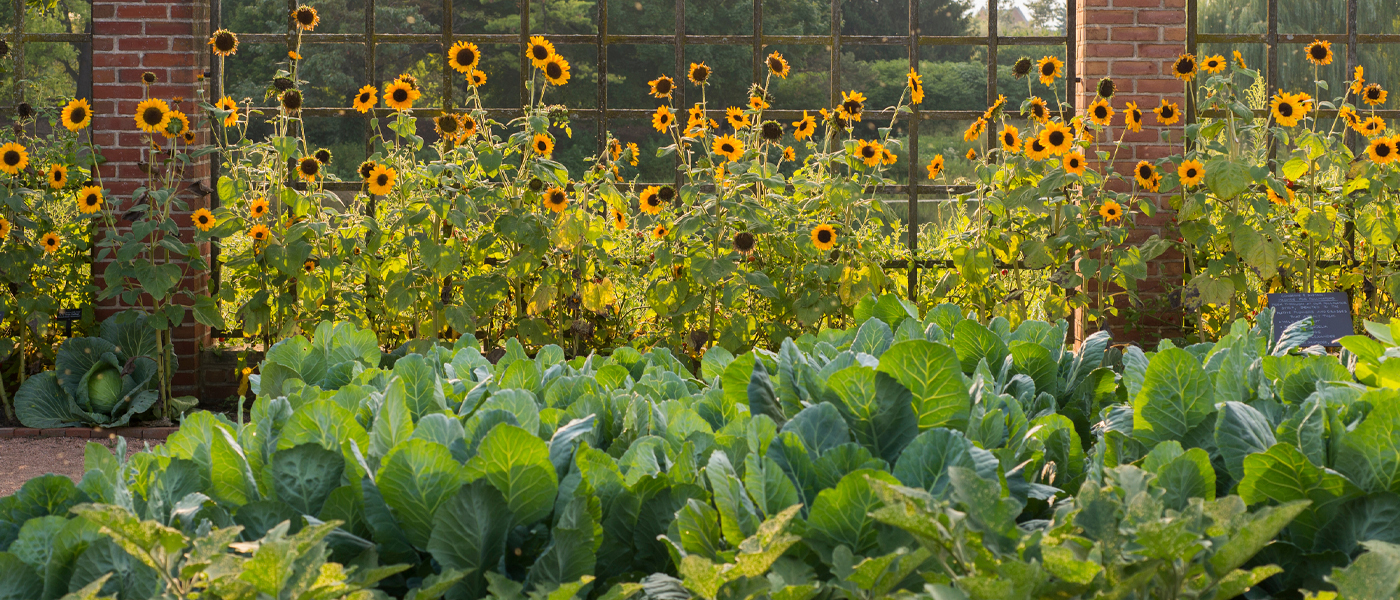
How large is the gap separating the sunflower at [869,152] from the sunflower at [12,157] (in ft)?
9.47

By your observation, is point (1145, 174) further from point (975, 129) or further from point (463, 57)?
point (463, 57)

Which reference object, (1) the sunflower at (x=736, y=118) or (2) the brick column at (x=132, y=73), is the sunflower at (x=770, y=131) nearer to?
(1) the sunflower at (x=736, y=118)

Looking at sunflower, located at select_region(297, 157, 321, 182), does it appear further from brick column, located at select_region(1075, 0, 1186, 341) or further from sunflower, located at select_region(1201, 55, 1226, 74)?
sunflower, located at select_region(1201, 55, 1226, 74)

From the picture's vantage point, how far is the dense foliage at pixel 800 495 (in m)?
0.68

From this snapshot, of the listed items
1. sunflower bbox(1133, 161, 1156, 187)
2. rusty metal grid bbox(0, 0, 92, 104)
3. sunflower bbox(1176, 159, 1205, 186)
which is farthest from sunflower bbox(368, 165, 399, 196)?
sunflower bbox(1176, 159, 1205, 186)

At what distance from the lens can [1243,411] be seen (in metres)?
0.87

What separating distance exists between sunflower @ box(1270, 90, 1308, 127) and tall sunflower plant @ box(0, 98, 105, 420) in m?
4.09

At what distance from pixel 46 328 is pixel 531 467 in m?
3.90

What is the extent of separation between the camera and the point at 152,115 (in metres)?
3.83

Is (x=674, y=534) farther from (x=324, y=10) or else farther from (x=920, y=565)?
(x=324, y=10)

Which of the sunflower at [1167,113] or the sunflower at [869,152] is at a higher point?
the sunflower at [1167,113]

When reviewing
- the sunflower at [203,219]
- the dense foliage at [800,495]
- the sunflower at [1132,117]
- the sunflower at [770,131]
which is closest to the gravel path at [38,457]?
the sunflower at [203,219]

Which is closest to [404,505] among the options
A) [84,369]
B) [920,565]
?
[920,565]

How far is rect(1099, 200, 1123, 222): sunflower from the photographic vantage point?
3795 millimetres
